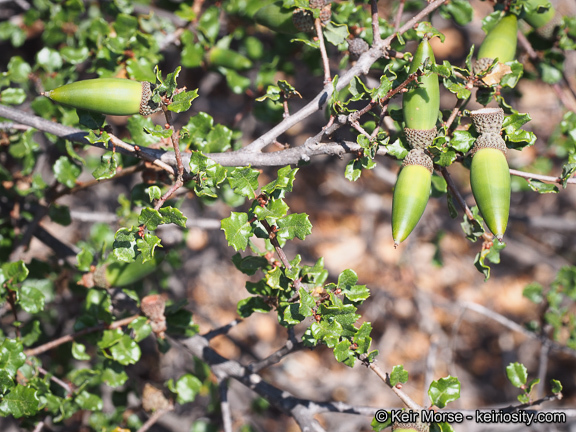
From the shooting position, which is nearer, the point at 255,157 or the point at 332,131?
the point at 332,131

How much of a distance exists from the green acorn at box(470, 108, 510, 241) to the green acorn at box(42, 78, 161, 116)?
886 mm

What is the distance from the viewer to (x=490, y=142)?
50.9 inches

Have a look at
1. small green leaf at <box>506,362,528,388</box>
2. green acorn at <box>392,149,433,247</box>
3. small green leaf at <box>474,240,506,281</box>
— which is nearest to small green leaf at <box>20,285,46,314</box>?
green acorn at <box>392,149,433,247</box>

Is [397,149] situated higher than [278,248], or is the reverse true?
[397,149]

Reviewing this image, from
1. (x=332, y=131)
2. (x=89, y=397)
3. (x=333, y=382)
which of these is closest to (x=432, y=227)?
(x=333, y=382)

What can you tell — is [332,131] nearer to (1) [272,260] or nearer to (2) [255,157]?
(2) [255,157]

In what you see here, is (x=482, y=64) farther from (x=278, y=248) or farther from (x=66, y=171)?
(x=66, y=171)

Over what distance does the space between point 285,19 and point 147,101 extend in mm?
651

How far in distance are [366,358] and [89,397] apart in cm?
118

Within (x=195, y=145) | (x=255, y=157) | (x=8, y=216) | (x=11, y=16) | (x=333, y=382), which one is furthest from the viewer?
(x=333, y=382)

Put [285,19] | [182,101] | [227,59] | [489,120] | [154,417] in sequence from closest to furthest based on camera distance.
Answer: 1. [182,101]
2. [489,120]
3. [285,19]
4. [154,417]
5. [227,59]

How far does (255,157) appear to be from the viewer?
57.9 inches

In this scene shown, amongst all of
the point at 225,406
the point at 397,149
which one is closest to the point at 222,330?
the point at 225,406

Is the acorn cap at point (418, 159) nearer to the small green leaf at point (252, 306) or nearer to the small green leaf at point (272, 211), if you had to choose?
the small green leaf at point (272, 211)
